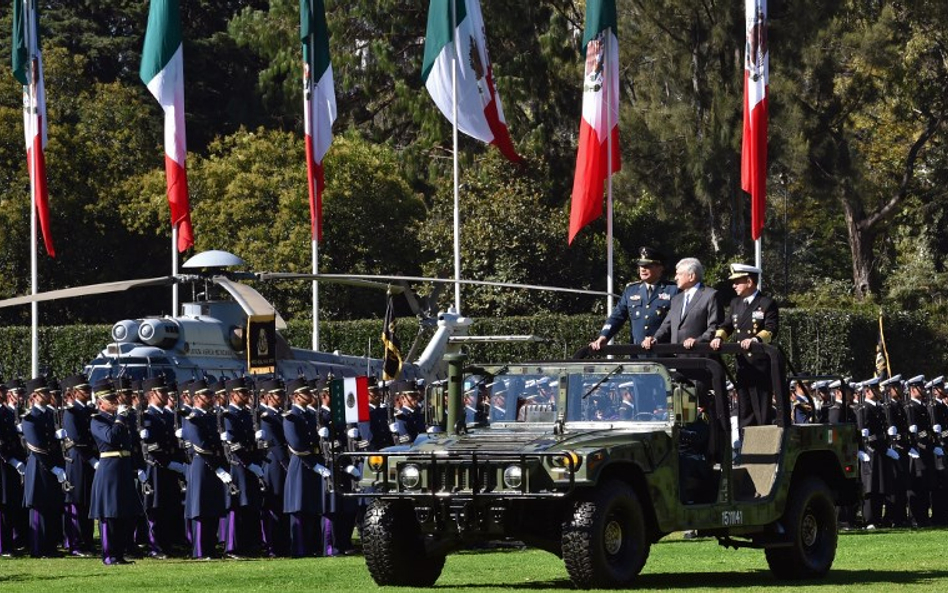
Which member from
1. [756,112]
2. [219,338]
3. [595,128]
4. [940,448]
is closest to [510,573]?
[940,448]

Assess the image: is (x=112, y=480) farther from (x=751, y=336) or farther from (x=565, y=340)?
(x=565, y=340)

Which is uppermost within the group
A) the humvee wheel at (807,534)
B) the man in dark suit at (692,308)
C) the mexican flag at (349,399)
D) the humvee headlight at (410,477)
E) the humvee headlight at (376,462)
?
the man in dark suit at (692,308)

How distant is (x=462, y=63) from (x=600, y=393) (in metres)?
17.7

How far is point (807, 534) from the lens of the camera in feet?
49.5

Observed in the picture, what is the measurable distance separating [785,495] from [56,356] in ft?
97.6

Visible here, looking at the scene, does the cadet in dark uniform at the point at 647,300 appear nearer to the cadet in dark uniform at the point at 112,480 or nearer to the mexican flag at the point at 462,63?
the cadet in dark uniform at the point at 112,480

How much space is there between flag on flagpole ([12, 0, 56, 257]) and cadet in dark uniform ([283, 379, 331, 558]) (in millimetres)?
13733

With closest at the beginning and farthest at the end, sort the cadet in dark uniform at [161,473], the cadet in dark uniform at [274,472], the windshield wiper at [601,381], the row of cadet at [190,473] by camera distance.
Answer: the windshield wiper at [601,381] < the row of cadet at [190,473] < the cadet in dark uniform at [274,472] < the cadet in dark uniform at [161,473]

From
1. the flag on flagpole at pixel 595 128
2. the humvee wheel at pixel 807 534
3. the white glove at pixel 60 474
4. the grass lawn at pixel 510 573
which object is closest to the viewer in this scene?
the grass lawn at pixel 510 573

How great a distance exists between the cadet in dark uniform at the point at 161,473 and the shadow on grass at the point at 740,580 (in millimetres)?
5550

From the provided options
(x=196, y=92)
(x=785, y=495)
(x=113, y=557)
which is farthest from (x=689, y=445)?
(x=196, y=92)

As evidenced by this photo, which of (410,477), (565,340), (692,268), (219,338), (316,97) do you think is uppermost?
(316,97)

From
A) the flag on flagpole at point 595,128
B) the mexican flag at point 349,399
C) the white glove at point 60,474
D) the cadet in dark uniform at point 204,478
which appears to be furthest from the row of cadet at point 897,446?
the white glove at point 60,474

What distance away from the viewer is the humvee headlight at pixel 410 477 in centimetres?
1338
